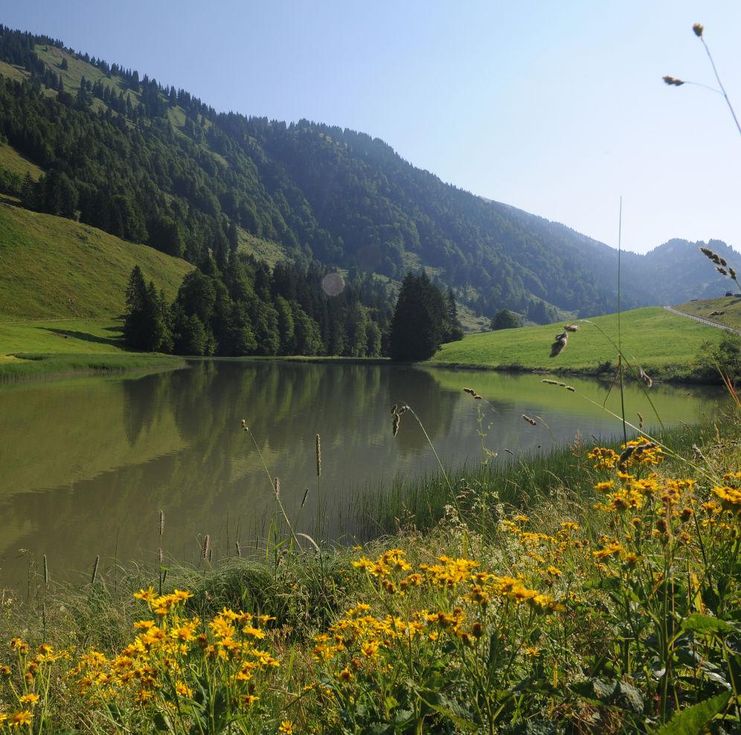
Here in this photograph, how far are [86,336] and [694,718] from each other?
77.8m

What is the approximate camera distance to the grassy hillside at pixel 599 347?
56.4 metres

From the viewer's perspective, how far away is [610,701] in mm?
1760

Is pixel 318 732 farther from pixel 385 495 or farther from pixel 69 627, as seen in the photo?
pixel 385 495

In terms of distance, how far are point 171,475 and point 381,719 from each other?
540 inches

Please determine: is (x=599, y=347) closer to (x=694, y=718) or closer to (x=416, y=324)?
(x=416, y=324)

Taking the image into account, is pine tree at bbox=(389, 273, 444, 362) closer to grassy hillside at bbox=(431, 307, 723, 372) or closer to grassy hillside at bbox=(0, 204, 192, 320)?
grassy hillside at bbox=(431, 307, 723, 372)

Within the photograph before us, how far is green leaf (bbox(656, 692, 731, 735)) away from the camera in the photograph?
1367 millimetres

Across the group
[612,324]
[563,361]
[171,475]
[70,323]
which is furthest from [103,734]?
[70,323]

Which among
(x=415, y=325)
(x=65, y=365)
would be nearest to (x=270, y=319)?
(x=415, y=325)

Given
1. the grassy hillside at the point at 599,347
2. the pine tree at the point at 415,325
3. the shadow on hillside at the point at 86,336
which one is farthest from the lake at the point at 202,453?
the pine tree at the point at 415,325

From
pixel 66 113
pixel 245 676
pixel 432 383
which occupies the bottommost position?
pixel 432 383

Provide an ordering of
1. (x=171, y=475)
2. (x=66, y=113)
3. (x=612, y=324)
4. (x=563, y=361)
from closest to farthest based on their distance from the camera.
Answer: (x=171, y=475) → (x=563, y=361) → (x=612, y=324) → (x=66, y=113)

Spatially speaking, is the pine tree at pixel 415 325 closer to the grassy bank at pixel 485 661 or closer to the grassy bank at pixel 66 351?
the grassy bank at pixel 66 351

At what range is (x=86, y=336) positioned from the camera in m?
70.1
